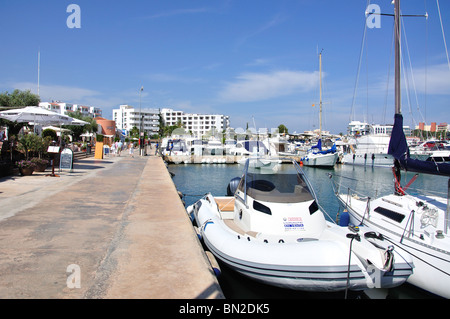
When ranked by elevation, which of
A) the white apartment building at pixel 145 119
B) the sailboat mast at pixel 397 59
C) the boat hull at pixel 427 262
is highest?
the white apartment building at pixel 145 119

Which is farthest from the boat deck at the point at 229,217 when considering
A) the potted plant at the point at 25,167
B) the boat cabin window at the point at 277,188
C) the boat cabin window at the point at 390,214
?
the potted plant at the point at 25,167

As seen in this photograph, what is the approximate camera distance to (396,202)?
8609 mm

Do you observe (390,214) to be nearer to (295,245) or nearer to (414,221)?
(414,221)

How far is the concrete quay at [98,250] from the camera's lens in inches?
150

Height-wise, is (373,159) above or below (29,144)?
below

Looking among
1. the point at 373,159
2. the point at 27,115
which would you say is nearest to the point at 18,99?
the point at 27,115

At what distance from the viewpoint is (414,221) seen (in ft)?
25.2

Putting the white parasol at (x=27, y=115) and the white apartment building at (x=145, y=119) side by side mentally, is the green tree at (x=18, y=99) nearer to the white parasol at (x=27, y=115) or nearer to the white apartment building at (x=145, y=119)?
→ the white parasol at (x=27, y=115)

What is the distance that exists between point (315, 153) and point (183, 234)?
3928 centimetres

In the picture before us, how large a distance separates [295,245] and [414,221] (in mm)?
4038

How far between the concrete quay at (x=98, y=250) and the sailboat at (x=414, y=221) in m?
4.36

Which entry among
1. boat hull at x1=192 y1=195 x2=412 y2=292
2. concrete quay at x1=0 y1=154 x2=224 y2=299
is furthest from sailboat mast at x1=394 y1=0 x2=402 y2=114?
concrete quay at x1=0 y1=154 x2=224 y2=299

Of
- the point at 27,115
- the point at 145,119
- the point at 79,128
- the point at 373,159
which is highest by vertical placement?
the point at 145,119
